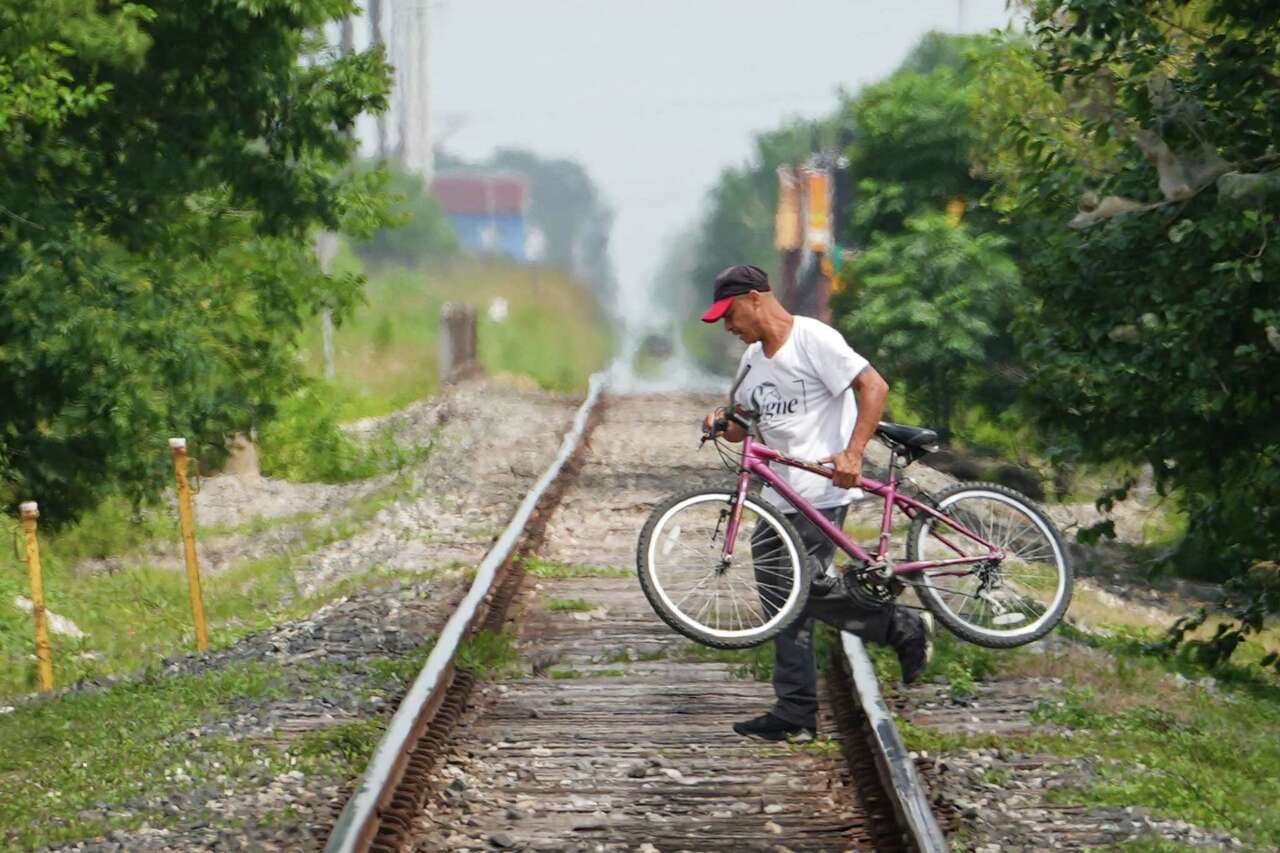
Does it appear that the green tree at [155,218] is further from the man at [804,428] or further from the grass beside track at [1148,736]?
the grass beside track at [1148,736]

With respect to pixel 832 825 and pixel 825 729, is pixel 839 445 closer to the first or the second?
pixel 825 729

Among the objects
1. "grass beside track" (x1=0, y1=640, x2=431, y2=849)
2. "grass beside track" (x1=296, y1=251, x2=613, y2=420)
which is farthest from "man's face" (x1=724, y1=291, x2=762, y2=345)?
"grass beside track" (x1=296, y1=251, x2=613, y2=420)

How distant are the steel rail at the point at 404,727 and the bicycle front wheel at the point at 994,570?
216 centimetres

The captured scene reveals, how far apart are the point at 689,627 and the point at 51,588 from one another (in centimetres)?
880

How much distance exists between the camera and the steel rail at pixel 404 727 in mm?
5840

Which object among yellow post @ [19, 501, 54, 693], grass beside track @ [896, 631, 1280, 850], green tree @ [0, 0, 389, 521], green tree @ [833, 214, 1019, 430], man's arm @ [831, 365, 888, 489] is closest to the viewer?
grass beside track @ [896, 631, 1280, 850]

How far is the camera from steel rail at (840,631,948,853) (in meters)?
5.75

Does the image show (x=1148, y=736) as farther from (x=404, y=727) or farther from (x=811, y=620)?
(x=404, y=727)

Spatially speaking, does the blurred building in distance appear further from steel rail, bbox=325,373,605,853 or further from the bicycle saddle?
the bicycle saddle

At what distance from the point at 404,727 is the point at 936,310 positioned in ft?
79.3

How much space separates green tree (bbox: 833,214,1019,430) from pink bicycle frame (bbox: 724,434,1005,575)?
863 inches

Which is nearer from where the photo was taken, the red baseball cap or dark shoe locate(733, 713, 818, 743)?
the red baseball cap

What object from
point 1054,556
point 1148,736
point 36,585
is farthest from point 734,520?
point 36,585

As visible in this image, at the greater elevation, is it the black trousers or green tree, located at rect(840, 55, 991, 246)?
green tree, located at rect(840, 55, 991, 246)
